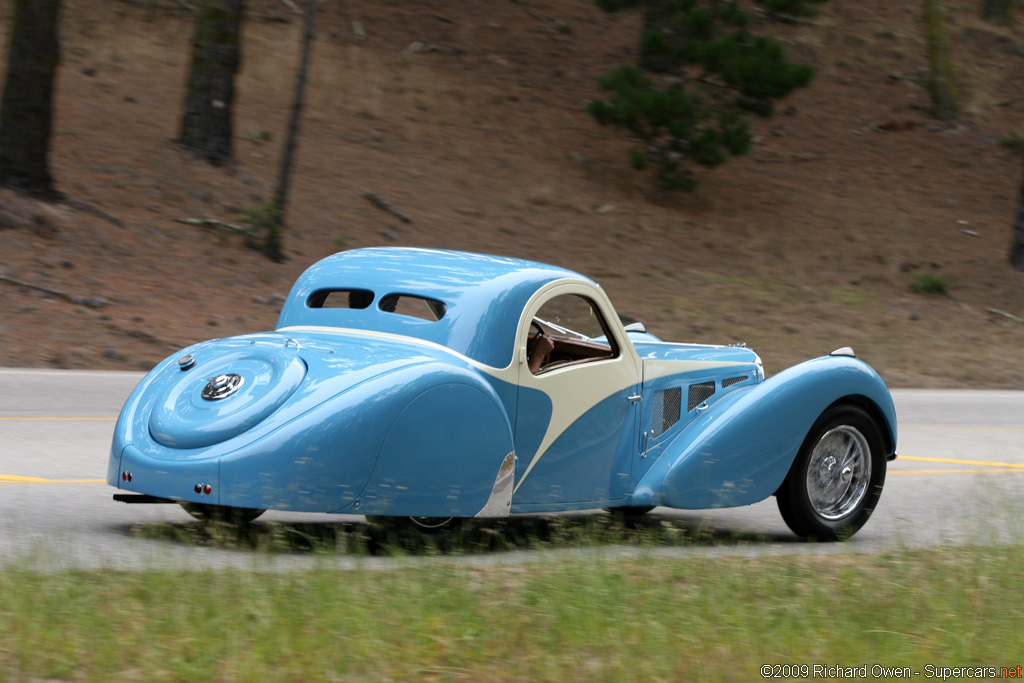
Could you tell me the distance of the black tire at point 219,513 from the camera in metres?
6.14

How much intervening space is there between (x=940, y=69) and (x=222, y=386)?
31.3 metres

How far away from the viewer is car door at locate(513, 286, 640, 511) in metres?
6.27

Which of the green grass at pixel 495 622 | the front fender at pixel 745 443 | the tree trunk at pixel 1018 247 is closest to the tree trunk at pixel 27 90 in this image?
the front fender at pixel 745 443

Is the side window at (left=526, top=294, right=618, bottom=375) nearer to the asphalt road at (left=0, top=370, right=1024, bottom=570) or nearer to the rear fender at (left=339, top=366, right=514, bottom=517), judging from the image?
the rear fender at (left=339, top=366, right=514, bottom=517)

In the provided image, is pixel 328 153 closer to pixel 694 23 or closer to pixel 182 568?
Answer: pixel 694 23

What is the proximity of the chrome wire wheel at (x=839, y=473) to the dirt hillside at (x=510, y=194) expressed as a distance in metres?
8.24

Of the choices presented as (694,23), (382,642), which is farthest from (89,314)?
A: (694,23)

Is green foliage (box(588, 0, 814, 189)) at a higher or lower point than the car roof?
lower

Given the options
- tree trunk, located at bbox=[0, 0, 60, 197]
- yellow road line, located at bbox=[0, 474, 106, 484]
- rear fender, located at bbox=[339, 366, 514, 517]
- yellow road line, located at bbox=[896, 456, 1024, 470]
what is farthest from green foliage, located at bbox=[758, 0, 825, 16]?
rear fender, located at bbox=[339, 366, 514, 517]

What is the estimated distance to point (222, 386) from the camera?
5.68 m

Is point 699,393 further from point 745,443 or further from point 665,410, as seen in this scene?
point 745,443

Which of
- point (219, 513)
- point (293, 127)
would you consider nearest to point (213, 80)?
point (293, 127)

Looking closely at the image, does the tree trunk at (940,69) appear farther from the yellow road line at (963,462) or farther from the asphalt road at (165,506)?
the yellow road line at (963,462)

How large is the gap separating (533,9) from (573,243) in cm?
1273
